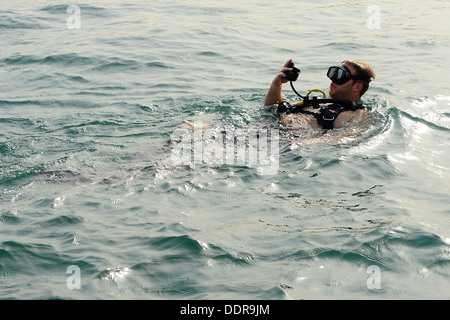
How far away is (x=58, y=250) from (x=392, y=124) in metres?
4.74

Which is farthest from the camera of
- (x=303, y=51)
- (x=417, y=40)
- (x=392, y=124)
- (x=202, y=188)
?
(x=417, y=40)

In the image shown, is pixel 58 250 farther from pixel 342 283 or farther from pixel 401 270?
pixel 401 270

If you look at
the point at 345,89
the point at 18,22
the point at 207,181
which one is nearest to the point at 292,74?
the point at 345,89

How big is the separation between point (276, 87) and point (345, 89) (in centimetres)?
90

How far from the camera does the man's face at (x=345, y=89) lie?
7535 millimetres

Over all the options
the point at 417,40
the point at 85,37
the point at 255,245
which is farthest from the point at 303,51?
the point at 255,245

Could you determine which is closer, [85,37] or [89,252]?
[89,252]

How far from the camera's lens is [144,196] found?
536cm

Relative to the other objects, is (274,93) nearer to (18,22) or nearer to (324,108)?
(324,108)

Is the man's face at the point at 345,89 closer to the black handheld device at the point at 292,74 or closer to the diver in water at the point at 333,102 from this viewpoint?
the diver in water at the point at 333,102

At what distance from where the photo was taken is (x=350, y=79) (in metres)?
7.50

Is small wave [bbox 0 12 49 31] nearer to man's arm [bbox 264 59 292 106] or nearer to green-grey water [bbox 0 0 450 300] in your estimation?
green-grey water [bbox 0 0 450 300]

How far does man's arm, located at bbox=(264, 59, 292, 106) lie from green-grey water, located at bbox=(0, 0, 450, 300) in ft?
0.61
